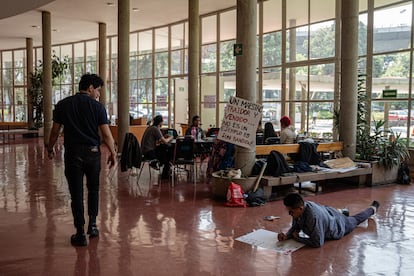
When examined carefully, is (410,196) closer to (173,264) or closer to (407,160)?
(407,160)

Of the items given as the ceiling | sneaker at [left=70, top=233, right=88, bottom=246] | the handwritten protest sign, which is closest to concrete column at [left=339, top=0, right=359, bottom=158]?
the handwritten protest sign

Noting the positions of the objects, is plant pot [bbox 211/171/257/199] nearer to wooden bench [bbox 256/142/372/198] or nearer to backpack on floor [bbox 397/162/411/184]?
wooden bench [bbox 256/142/372/198]

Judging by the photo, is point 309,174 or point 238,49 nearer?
point 238,49

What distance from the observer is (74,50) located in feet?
67.7

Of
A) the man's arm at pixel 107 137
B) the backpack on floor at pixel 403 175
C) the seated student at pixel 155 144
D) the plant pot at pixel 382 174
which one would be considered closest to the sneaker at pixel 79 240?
the man's arm at pixel 107 137

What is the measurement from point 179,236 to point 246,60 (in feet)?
9.90

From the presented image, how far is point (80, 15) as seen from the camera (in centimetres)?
1466

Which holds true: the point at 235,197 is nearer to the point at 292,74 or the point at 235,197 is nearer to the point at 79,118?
the point at 79,118

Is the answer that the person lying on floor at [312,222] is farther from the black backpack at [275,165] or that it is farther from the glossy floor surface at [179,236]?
the black backpack at [275,165]

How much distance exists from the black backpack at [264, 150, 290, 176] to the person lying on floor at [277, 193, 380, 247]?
182 centimetres

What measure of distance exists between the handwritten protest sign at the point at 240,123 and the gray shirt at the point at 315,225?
1.98 metres

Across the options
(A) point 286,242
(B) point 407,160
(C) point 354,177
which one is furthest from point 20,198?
(B) point 407,160

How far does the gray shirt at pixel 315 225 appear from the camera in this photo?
413cm

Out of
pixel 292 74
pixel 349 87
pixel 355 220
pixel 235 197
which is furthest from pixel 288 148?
pixel 292 74
